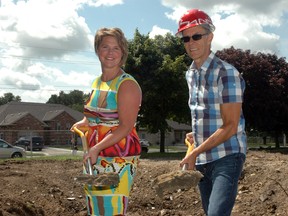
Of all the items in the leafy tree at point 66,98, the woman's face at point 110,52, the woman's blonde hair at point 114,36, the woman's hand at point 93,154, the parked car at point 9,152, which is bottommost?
the parked car at point 9,152

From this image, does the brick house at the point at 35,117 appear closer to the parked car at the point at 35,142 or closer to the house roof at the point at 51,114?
the house roof at the point at 51,114

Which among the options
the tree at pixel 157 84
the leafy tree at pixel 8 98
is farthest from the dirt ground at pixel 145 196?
the leafy tree at pixel 8 98

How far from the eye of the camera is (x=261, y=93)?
29438 millimetres

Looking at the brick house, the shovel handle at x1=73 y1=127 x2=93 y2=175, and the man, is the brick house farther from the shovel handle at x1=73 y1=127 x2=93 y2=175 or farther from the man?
the man

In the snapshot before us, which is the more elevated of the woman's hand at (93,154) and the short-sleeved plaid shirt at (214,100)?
the short-sleeved plaid shirt at (214,100)

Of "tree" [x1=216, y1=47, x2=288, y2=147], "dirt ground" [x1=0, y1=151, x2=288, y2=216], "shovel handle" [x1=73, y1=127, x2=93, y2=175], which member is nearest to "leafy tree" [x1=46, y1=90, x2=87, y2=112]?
"tree" [x1=216, y1=47, x2=288, y2=147]

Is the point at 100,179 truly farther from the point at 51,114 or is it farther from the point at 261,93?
the point at 51,114

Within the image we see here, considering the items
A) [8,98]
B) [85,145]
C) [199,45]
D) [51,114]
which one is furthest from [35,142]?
[8,98]

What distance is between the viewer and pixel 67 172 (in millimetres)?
12961

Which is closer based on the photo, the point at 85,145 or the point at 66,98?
the point at 85,145

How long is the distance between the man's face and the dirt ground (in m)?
4.75

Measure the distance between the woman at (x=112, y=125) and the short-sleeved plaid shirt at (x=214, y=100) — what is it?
0.50 m

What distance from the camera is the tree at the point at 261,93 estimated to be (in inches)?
1153

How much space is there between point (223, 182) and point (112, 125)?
81 centimetres
